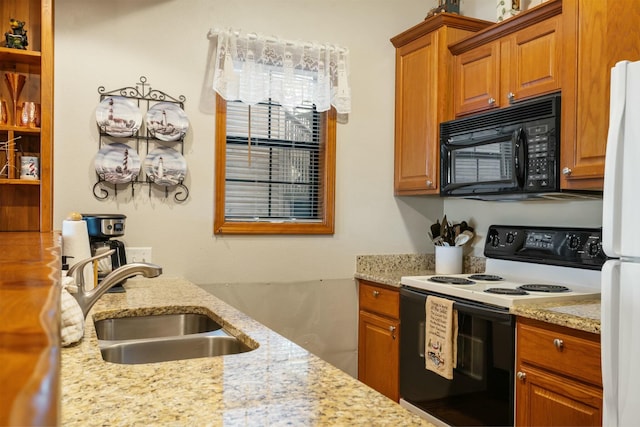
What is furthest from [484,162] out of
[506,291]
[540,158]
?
[506,291]

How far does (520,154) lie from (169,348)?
178 cm

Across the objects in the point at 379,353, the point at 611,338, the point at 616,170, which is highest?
the point at 616,170

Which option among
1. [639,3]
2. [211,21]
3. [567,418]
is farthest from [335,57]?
[567,418]

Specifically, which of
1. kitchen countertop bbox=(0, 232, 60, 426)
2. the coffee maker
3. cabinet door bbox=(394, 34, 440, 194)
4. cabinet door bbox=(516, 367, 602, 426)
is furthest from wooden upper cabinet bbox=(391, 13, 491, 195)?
kitchen countertop bbox=(0, 232, 60, 426)

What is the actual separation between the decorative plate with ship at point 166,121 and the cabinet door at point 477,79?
5.02ft

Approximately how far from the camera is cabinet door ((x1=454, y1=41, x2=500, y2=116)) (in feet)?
8.91

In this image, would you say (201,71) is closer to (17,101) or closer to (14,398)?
(17,101)

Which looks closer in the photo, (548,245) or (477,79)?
(548,245)

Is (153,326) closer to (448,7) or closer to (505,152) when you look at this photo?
(505,152)

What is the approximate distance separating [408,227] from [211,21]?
172 cm

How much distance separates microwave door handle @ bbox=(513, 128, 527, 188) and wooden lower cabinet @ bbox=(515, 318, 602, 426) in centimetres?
71

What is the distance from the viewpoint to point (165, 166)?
105 inches

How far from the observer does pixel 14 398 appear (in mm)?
190

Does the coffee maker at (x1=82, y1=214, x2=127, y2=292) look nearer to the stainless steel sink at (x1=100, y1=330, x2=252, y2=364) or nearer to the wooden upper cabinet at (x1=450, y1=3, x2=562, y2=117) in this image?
the stainless steel sink at (x1=100, y1=330, x2=252, y2=364)
